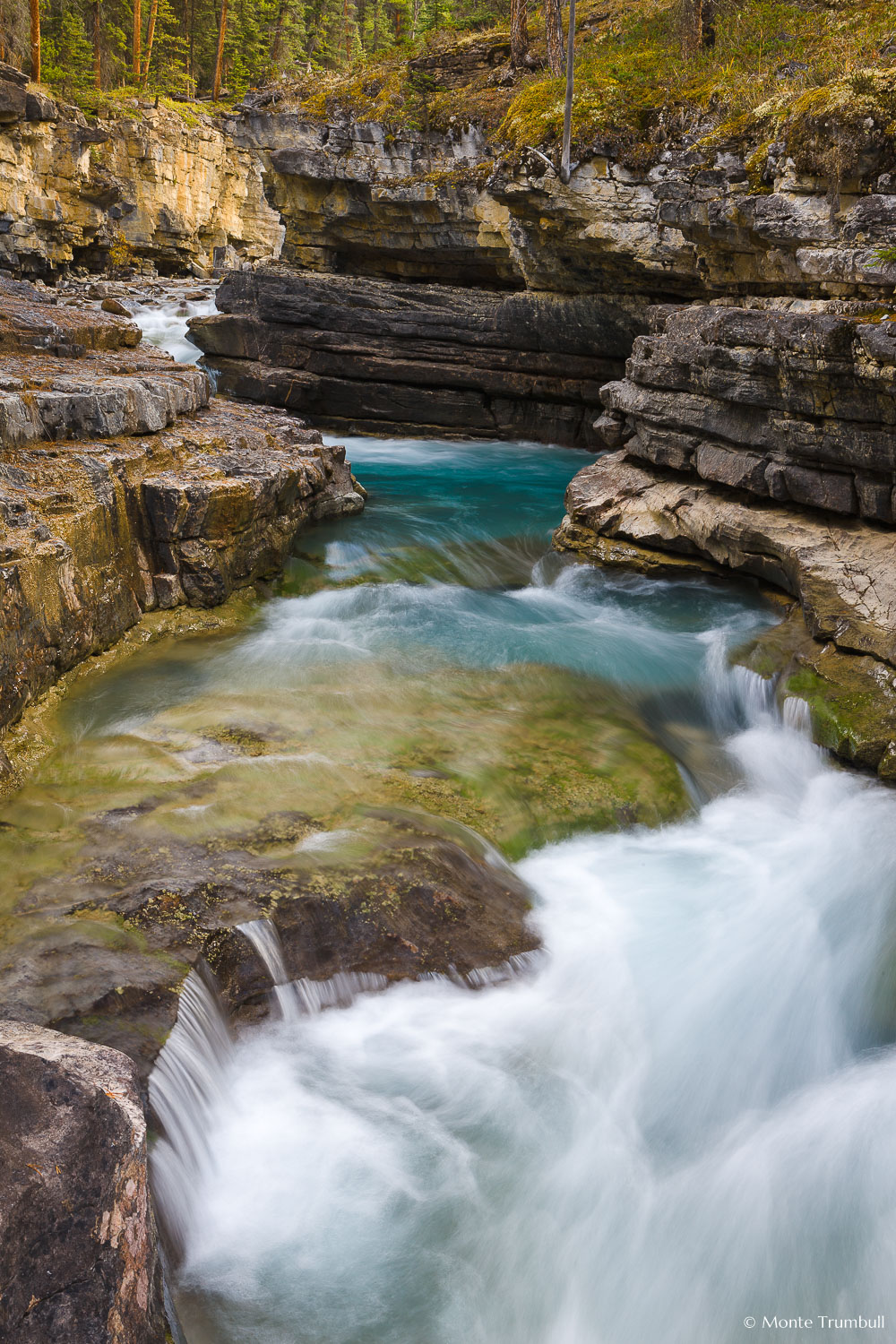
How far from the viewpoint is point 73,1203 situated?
8.42ft

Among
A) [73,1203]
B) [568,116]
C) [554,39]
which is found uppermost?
[554,39]

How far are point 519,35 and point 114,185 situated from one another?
58.9ft

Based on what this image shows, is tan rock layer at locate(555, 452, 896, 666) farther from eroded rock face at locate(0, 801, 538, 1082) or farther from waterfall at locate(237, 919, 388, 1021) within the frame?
waterfall at locate(237, 919, 388, 1021)

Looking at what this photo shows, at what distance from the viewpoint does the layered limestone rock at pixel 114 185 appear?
27.8 metres

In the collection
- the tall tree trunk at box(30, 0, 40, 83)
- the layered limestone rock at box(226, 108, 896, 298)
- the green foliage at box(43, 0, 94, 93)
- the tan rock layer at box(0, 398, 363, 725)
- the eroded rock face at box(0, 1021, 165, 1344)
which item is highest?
the green foliage at box(43, 0, 94, 93)

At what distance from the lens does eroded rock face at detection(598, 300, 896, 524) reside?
7957mm

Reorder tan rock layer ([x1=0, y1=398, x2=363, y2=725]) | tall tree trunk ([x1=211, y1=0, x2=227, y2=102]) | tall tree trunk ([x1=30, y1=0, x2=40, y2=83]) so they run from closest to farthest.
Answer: tan rock layer ([x1=0, y1=398, x2=363, y2=725]) < tall tree trunk ([x1=30, y1=0, x2=40, y2=83]) < tall tree trunk ([x1=211, y1=0, x2=227, y2=102])

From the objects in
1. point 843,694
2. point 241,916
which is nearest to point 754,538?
point 843,694

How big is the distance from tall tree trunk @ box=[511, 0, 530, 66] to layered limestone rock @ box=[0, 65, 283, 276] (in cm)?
1658

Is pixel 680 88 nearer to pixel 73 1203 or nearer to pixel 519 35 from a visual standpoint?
pixel 519 35

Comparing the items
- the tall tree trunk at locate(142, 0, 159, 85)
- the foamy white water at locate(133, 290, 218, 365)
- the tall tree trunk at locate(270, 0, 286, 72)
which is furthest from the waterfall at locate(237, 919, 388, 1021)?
the tall tree trunk at locate(270, 0, 286, 72)

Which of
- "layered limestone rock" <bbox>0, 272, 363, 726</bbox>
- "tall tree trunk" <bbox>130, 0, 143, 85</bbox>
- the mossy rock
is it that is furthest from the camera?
"tall tree trunk" <bbox>130, 0, 143, 85</bbox>

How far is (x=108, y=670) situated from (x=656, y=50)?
1501 cm

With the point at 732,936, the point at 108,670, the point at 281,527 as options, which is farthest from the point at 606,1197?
the point at 281,527
